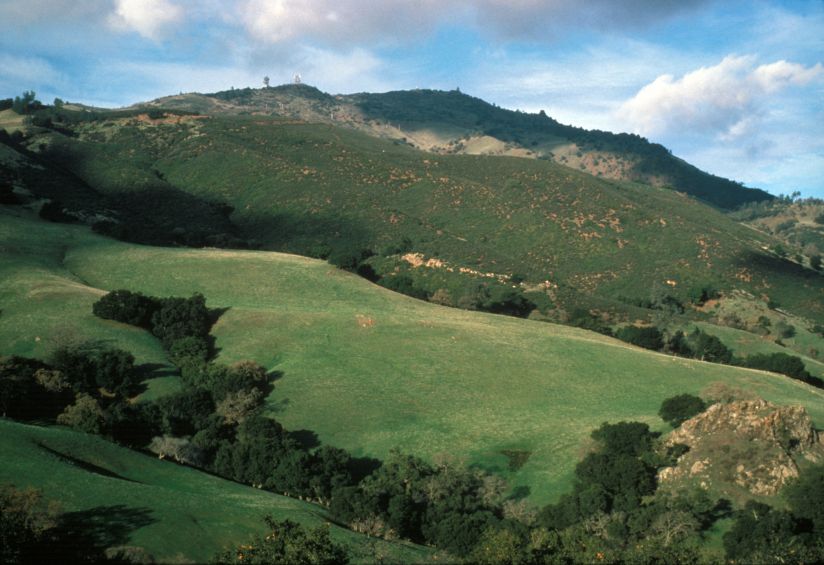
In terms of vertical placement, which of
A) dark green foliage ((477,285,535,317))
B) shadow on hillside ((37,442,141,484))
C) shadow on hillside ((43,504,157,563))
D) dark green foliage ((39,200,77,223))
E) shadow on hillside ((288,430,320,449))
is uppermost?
dark green foliage ((39,200,77,223))

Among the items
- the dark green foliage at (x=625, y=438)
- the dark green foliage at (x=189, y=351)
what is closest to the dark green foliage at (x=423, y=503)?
the dark green foliage at (x=625, y=438)

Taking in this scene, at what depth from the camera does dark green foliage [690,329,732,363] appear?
93.7 meters

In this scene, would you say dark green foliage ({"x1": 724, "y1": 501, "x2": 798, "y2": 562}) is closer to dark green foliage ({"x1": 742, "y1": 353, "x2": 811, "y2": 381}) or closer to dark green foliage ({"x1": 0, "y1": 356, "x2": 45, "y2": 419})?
dark green foliage ({"x1": 0, "y1": 356, "x2": 45, "y2": 419})

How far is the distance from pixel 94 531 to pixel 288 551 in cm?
1004

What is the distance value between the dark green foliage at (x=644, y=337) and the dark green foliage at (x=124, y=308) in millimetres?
58237

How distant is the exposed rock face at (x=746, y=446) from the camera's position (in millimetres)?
43312

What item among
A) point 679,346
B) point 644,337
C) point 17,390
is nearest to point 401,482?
point 17,390

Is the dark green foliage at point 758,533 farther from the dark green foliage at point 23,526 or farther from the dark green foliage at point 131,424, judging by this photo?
the dark green foliage at point 131,424

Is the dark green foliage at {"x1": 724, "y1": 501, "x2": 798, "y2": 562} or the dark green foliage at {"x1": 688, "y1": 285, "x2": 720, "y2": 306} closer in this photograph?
the dark green foliage at {"x1": 724, "y1": 501, "x2": 798, "y2": 562}


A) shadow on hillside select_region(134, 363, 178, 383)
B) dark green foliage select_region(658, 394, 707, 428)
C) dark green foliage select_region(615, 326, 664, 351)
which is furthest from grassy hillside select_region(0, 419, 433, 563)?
dark green foliage select_region(615, 326, 664, 351)

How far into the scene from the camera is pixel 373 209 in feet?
519

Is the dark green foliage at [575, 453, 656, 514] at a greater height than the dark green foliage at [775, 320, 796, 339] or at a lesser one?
lesser

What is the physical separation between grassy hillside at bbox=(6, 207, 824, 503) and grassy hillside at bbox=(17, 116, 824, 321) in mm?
32104

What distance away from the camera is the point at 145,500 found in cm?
3438
